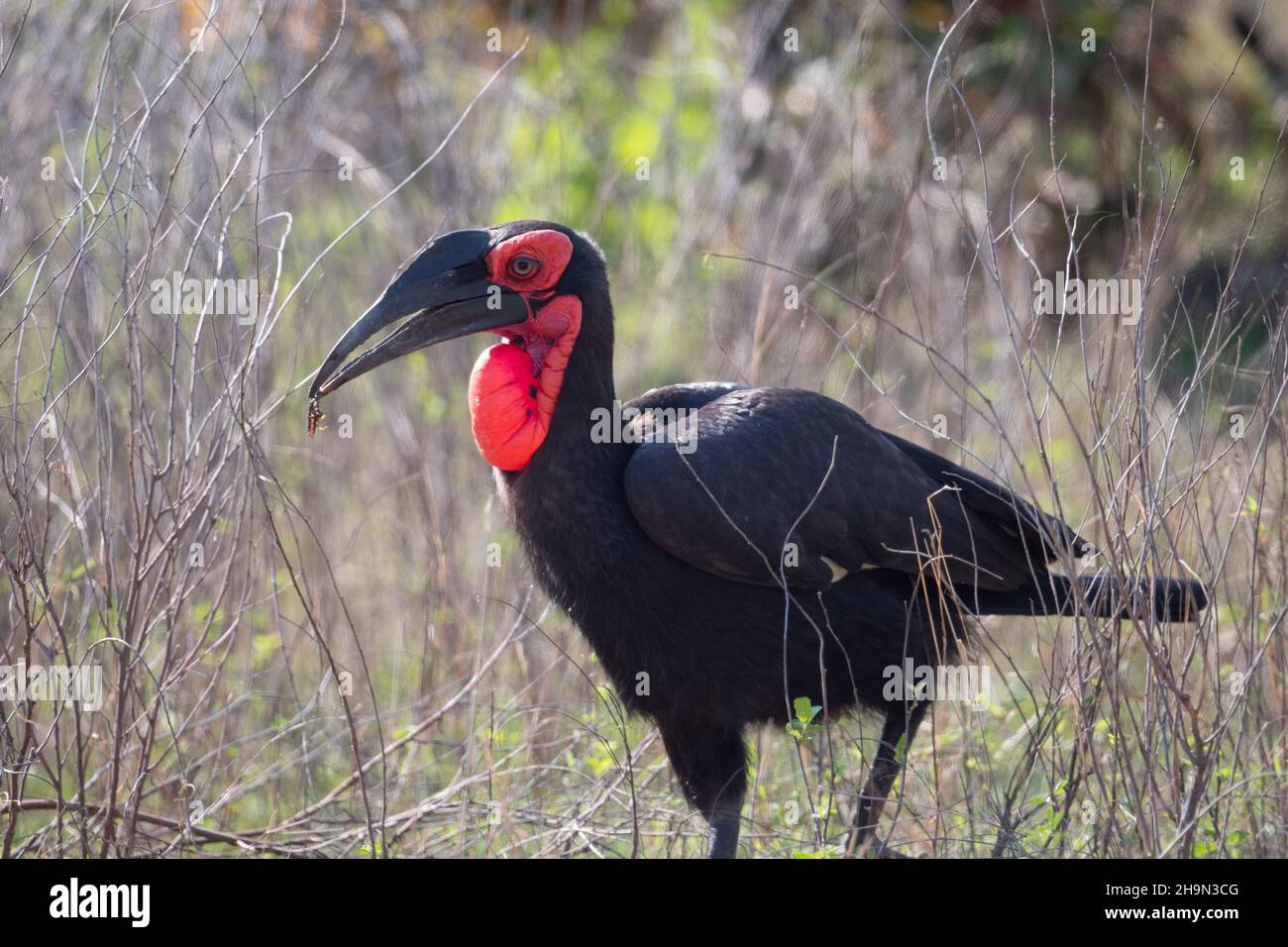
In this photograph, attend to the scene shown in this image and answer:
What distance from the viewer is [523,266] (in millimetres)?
3494

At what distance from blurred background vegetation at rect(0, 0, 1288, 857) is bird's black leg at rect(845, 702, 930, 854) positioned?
134 mm

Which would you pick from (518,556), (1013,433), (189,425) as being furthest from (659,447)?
(1013,433)

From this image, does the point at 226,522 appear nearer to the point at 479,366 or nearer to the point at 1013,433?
the point at 479,366

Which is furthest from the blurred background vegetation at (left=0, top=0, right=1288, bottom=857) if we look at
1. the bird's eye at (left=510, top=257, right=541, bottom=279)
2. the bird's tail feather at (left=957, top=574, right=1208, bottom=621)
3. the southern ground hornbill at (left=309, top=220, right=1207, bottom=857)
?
Result: the bird's eye at (left=510, top=257, right=541, bottom=279)

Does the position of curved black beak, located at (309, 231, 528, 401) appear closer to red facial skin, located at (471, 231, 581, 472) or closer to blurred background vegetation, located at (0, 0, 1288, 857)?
red facial skin, located at (471, 231, 581, 472)

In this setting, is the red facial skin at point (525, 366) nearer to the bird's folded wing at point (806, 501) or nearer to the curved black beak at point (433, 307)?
the curved black beak at point (433, 307)

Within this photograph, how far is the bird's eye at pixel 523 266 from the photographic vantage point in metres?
3.49

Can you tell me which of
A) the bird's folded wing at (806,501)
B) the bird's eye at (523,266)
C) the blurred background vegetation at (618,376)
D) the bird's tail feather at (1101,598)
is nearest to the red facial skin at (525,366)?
the bird's eye at (523,266)

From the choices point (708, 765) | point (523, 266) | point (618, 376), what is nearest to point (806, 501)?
point (708, 765)

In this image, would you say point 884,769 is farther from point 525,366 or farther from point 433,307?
point 433,307

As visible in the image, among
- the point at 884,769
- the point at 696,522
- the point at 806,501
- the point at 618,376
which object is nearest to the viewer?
the point at 696,522

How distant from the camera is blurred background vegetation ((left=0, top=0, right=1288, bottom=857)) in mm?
3080

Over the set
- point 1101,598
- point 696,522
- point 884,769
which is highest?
point 696,522

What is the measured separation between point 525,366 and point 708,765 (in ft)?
3.76
